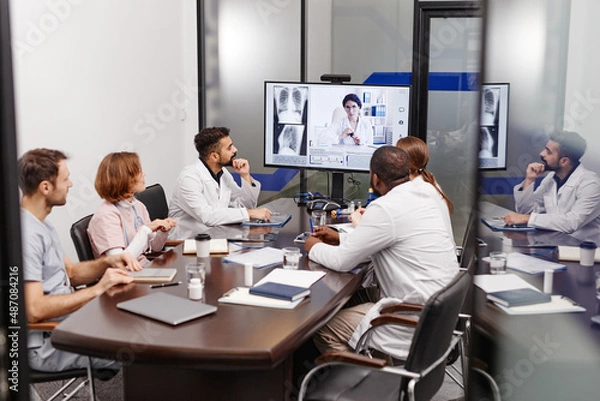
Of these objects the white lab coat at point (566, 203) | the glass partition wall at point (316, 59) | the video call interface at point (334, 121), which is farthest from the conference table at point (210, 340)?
the glass partition wall at point (316, 59)

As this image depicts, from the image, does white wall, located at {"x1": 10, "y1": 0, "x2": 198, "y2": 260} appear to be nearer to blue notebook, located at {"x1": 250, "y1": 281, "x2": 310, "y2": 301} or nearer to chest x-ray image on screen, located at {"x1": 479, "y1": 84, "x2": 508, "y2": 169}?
blue notebook, located at {"x1": 250, "y1": 281, "x2": 310, "y2": 301}

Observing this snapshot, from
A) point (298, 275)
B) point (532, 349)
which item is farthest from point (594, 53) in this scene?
point (298, 275)

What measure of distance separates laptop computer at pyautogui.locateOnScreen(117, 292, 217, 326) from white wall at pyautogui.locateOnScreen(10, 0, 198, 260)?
1147mm

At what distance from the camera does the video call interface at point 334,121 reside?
14.2 ft

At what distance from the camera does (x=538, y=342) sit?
1390mm

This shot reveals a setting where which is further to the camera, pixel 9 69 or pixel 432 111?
pixel 432 111

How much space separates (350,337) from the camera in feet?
9.51

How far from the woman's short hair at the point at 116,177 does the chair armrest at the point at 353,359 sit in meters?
1.35

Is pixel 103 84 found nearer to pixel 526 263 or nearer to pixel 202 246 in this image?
pixel 202 246

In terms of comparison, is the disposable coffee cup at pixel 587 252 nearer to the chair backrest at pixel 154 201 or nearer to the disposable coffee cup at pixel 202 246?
the disposable coffee cup at pixel 202 246

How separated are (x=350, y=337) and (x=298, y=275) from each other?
1.30 feet

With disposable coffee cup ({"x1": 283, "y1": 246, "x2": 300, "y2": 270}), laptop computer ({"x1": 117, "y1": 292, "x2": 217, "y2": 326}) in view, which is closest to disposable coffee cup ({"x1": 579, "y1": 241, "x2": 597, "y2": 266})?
laptop computer ({"x1": 117, "y1": 292, "x2": 217, "y2": 326})

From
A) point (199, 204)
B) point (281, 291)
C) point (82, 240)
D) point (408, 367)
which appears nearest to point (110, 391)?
point (82, 240)

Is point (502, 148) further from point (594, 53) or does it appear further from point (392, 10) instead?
point (392, 10)
